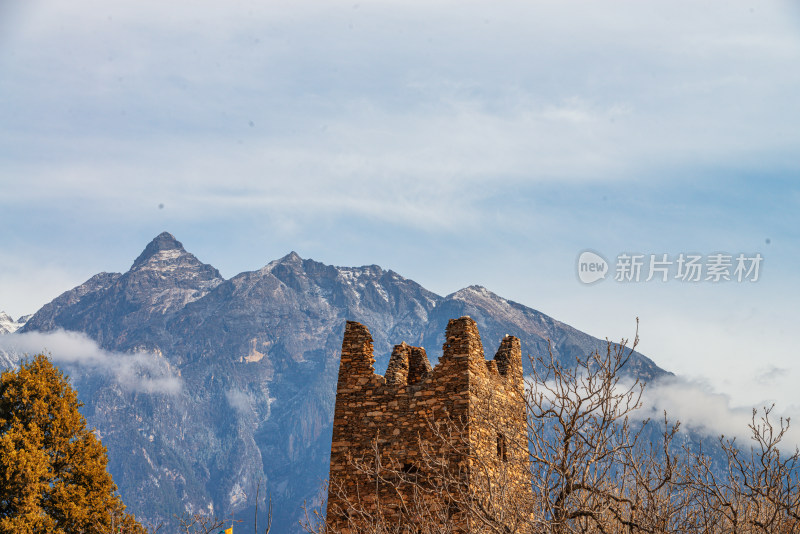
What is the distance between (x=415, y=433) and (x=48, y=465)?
12.9 m

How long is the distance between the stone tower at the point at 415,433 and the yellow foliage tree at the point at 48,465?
8864 mm

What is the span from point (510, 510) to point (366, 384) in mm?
7113

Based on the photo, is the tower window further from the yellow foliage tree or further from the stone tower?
the yellow foliage tree

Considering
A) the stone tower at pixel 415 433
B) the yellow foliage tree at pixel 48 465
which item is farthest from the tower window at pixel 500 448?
the yellow foliage tree at pixel 48 465

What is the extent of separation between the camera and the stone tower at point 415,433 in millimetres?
19578

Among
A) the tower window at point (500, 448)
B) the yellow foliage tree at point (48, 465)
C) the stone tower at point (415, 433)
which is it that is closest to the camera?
the stone tower at point (415, 433)

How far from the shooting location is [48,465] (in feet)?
86.6

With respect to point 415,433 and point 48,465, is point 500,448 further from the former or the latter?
point 48,465

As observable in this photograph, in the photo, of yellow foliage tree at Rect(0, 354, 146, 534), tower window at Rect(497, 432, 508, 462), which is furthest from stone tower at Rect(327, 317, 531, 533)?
yellow foliage tree at Rect(0, 354, 146, 534)

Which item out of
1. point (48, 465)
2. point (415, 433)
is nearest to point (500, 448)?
point (415, 433)

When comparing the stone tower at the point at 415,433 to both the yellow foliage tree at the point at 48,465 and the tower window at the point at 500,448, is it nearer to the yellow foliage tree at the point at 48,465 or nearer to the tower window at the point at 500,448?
the tower window at the point at 500,448

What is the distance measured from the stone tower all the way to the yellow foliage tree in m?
8.86

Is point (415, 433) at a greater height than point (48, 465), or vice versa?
point (415, 433)

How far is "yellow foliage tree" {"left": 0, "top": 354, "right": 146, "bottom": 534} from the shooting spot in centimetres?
A: 2555
